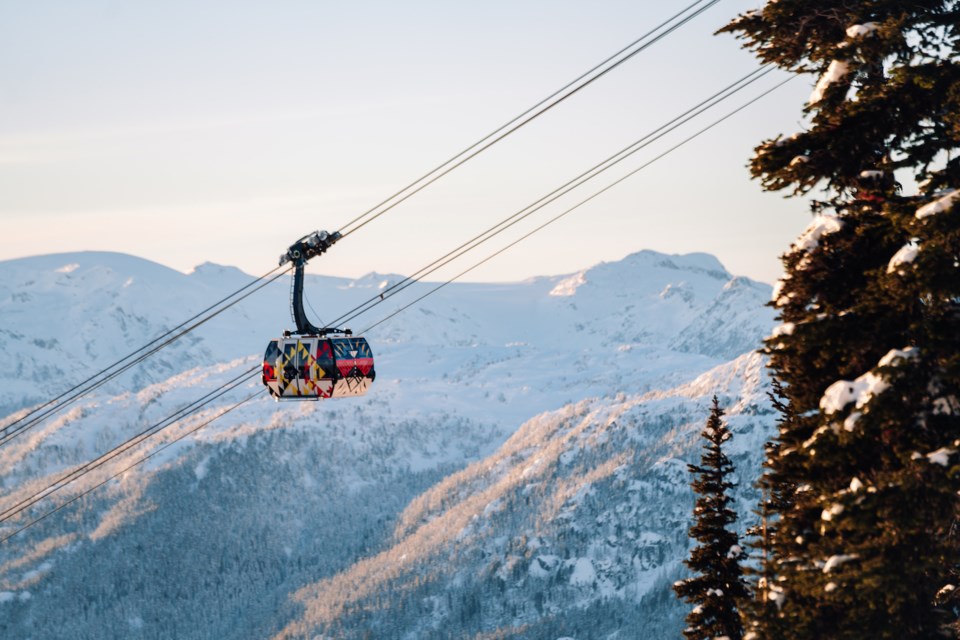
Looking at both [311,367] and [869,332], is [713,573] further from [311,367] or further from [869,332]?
[869,332]

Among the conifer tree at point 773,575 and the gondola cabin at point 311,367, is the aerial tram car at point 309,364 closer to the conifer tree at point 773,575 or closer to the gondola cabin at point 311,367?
the gondola cabin at point 311,367

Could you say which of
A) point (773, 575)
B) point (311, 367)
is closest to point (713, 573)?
point (311, 367)

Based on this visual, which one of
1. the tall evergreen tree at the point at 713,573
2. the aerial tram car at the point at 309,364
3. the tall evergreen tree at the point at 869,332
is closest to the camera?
the tall evergreen tree at the point at 869,332

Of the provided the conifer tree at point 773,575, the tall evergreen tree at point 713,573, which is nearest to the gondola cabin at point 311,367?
the tall evergreen tree at point 713,573

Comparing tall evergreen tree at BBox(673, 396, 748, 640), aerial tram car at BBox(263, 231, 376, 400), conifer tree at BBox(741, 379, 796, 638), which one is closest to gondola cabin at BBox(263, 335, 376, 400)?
aerial tram car at BBox(263, 231, 376, 400)

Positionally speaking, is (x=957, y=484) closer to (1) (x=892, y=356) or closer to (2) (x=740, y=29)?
(1) (x=892, y=356)

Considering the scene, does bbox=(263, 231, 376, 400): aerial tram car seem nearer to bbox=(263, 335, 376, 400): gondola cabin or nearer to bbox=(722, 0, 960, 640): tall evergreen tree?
bbox=(263, 335, 376, 400): gondola cabin

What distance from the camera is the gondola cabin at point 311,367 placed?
35.5 m

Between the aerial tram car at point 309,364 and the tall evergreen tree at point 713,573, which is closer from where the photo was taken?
the tall evergreen tree at point 713,573

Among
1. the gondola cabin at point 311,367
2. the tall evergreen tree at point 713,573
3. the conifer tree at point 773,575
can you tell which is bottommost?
the tall evergreen tree at point 713,573

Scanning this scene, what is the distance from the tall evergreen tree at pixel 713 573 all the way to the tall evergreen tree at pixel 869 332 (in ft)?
40.1

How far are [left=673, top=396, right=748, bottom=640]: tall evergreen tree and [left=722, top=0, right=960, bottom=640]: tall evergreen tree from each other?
12210 millimetres

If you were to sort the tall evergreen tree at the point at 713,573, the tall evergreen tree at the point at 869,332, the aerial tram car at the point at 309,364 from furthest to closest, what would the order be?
the aerial tram car at the point at 309,364 → the tall evergreen tree at the point at 713,573 → the tall evergreen tree at the point at 869,332

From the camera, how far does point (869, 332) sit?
19.4 meters
